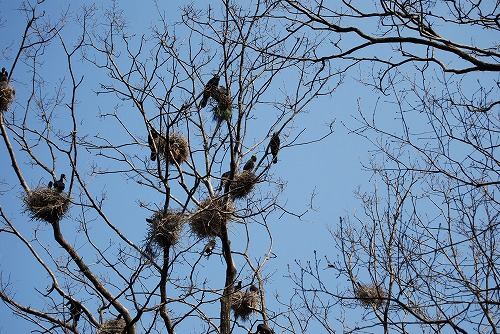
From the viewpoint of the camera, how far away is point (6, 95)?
10.5 m

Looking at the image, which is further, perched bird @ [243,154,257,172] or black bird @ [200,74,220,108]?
perched bird @ [243,154,257,172]

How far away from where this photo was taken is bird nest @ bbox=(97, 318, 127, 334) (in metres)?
8.09

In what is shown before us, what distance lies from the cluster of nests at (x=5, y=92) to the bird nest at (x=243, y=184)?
3.95 m

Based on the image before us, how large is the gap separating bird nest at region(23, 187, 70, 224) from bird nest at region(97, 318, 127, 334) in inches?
64.0

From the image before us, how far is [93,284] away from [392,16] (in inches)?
209

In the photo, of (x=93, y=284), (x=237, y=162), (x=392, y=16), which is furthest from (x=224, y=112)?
(x=392, y=16)

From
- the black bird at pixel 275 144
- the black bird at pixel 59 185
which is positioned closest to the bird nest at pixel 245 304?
the black bird at pixel 275 144

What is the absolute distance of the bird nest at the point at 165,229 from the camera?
7.75m

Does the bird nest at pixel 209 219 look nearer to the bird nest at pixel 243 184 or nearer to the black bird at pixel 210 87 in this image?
the bird nest at pixel 243 184

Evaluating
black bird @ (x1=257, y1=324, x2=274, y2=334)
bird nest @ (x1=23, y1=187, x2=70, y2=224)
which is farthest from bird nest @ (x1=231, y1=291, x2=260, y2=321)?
bird nest @ (x1=23, y1=187, x2=70, y2=224)

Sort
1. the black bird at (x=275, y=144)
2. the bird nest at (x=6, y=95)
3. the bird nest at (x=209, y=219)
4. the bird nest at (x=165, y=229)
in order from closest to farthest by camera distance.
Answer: the bird nest at (x=165, y=229) → the bird nest at (x=209, y=219) → the black bird at (x=275, y=144) → the bird nest at (x=6, y=95)

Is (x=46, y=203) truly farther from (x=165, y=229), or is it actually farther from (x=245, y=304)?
(x=245, y=304)

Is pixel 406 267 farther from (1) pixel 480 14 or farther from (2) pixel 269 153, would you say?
(2) pixel 269 153

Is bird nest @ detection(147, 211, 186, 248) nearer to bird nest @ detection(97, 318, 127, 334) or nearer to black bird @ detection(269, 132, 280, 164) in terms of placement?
bird nest @ detection(97, 318, 127, 334)
